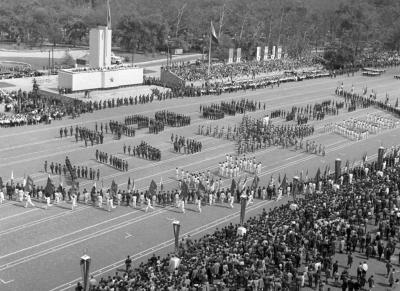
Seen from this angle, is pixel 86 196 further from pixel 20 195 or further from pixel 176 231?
pixel 176 231

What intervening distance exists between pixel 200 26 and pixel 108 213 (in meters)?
68.8

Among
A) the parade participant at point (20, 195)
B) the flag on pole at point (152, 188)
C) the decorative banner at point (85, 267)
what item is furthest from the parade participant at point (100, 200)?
the decorative banner at point (85, 267)

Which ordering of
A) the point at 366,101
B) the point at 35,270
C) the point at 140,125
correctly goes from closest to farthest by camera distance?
1. the point at 35,270
2. the point at 140,125
3. the point at 366,101

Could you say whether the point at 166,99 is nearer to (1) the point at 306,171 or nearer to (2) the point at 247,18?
(1) the point at 306,171

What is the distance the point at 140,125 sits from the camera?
135ft

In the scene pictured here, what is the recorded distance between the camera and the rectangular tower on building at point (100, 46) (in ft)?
170

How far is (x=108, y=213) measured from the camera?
26.4m

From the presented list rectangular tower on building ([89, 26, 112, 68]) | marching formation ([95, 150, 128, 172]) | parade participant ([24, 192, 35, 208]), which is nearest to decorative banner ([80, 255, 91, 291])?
parade participant ([24, 192, 35, 208])

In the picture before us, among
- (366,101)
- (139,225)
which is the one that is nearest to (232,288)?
(139,225)

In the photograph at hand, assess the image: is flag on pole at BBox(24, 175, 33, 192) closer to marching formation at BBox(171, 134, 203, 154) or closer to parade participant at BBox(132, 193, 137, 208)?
parade participant at BBox(132, 193, 137, 208)

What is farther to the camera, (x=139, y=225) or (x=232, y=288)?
(x=139, y=225)

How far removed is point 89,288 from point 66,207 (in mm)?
8826

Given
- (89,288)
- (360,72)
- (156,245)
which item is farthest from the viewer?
(360,72)

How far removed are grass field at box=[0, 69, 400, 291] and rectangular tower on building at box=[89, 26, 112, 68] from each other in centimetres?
694
